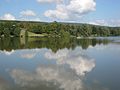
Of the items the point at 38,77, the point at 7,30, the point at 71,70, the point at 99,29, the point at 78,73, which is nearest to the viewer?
the point at 38,77

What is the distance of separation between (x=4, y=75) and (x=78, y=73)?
576 centimetres

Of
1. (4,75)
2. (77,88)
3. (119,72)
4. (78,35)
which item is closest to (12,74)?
(4,75)

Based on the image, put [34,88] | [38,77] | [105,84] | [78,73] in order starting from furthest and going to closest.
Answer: [78,73], [38,77], [105,84], [34,88]

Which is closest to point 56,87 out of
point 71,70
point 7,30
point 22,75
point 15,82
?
point 15,82

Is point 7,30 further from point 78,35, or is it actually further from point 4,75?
point 4,75

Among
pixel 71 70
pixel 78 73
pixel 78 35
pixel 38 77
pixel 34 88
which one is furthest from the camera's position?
pixel 78 35

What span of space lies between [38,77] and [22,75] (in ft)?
5.09

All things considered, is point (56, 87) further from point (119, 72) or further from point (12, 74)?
point (119, 72)

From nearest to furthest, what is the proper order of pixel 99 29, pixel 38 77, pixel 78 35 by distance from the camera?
1. pixel 38 77
2. pixel 78 35
3. pixel 99 29

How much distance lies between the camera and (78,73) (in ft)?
72.1

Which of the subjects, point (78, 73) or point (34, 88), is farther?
point (78, 73)

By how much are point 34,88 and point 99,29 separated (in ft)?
436

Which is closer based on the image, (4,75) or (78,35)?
(4,75)

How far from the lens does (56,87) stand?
16828 millimetres
